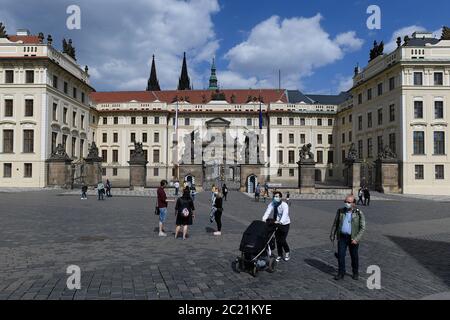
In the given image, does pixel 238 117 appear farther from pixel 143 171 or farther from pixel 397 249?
pixel 397 249

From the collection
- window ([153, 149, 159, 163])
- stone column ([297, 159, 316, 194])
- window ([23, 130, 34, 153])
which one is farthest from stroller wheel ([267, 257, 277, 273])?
window ([153, 149, 159, 163])

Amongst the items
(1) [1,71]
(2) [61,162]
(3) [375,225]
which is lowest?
(3) [375,225]

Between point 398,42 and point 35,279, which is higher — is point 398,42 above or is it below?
above

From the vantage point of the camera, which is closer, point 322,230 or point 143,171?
point 322,230

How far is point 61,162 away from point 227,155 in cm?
3341

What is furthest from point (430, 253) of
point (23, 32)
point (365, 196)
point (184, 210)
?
point (23, 32)

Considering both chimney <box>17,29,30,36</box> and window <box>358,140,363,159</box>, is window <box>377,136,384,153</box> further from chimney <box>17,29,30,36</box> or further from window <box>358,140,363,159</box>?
chimney <box>17,29,30,36</box>

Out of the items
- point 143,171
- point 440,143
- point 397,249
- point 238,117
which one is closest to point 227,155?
point 238,117

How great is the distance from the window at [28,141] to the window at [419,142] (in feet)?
128

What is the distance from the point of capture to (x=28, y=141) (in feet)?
133

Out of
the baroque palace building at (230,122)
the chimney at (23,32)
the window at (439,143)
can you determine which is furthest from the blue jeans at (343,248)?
the chimney at (23,32)

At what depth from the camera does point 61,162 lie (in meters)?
37.7

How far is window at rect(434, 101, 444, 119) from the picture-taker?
37781 millimetres

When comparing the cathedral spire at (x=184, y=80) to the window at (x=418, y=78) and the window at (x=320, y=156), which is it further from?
the window at (x=418, y=78)
